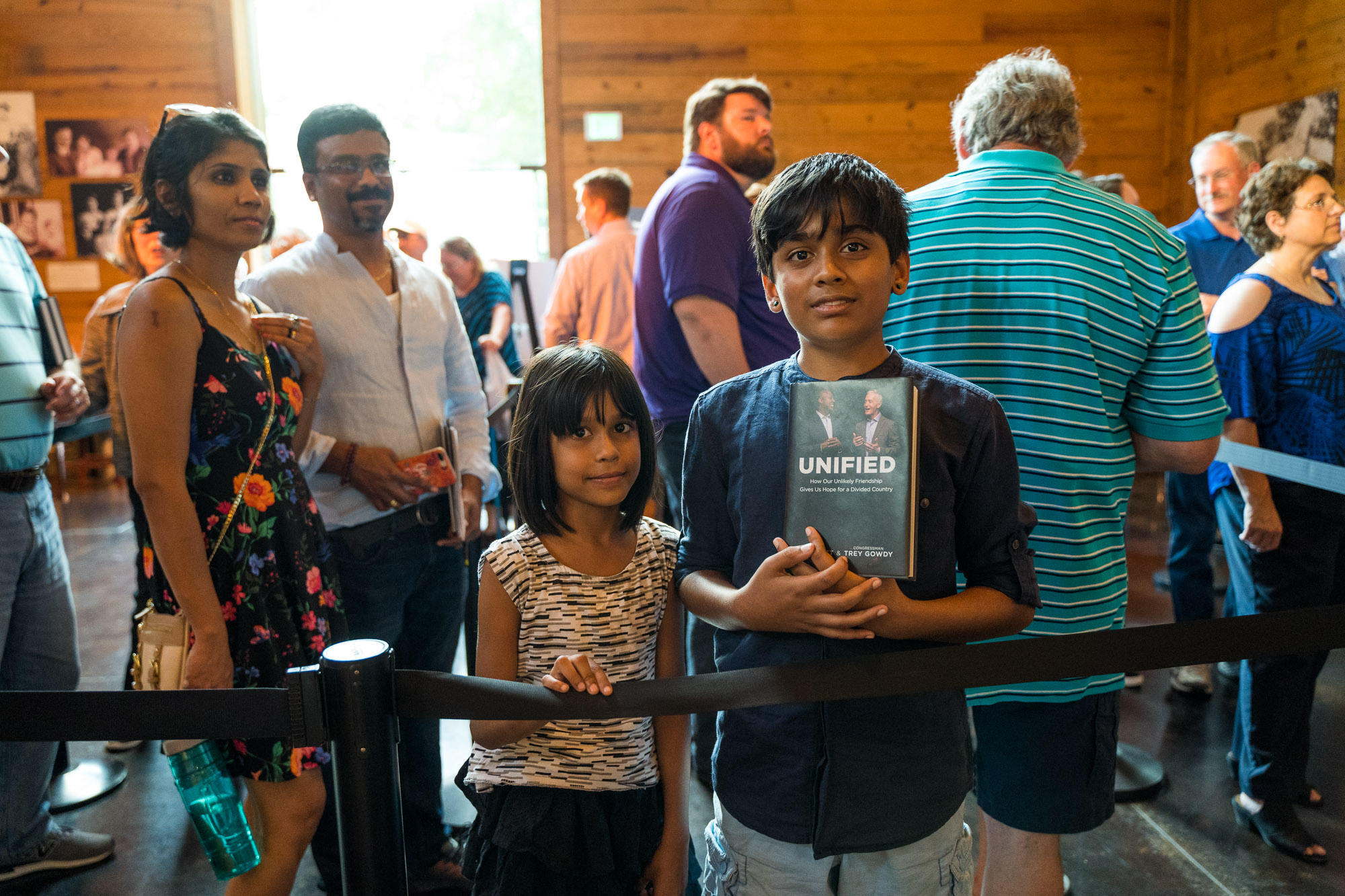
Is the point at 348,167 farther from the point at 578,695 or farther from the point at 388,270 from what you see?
the point at 578,695

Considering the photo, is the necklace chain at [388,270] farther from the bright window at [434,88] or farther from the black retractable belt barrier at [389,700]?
the bright window at [434,88]

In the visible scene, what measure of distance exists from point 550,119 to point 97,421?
4.80 metres

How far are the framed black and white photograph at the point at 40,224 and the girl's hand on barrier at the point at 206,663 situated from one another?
288 inches

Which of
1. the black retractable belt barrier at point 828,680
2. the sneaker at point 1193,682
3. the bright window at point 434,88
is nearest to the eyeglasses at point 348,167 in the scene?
the black retractable belt barrier at point 828,680

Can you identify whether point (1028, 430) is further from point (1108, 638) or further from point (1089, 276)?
point (1108, 638)

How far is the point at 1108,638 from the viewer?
1219 millimetres

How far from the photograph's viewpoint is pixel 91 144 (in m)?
7.43

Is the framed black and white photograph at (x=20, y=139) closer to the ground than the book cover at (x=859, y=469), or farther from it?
farther from it

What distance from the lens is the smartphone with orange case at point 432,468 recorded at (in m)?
2.01

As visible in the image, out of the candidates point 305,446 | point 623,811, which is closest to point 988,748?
point 623,811

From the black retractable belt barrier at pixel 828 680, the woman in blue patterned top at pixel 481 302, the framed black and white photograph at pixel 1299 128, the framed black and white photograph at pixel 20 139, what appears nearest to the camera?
the black retractable belt barrier at pixel 828 680

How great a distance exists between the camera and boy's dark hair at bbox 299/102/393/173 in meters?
1.96

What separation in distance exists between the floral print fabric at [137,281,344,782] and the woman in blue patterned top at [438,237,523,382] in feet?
9.59

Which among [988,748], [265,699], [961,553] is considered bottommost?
[988,748]
